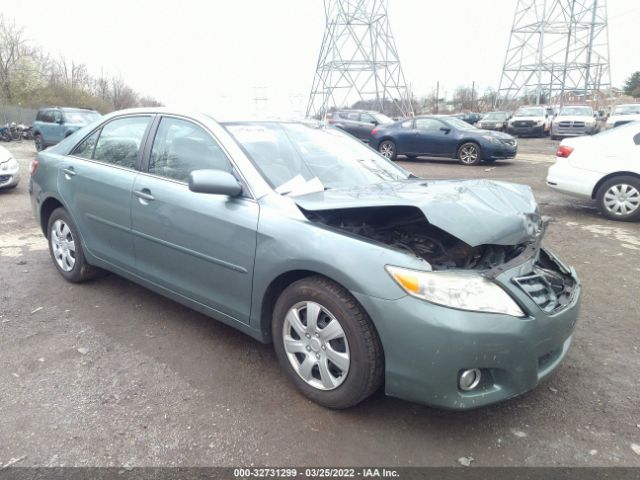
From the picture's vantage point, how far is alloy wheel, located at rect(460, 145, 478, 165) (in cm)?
1418

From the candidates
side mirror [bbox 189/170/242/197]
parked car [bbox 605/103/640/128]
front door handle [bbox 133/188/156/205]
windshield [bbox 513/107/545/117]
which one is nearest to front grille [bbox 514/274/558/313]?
side mirror [bbox 189/170/242/197]

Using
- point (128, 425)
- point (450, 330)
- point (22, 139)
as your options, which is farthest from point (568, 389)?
point (22, 139)

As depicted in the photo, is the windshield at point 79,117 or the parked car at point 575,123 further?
the parked car at point 575,123

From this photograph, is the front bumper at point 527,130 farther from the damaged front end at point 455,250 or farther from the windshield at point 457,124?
the damaged front end at point 455,250

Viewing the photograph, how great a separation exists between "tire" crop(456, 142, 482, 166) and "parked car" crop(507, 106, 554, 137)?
13.7 m

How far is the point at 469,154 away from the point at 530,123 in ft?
A: 45.6

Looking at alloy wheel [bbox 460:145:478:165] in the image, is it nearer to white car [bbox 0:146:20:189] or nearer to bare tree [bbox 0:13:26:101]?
white car [bbox 0:146:20:189]

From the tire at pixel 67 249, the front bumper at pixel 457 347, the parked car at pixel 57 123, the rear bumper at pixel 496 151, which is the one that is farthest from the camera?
the parked car at pixel 57 123

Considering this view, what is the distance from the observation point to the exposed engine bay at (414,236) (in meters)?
2.69

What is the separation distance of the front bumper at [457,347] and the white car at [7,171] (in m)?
8.93

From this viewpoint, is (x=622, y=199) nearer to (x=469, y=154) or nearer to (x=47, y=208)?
(x=47, y=208)

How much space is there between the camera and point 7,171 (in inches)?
352

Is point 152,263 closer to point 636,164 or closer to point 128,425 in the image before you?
point 128,425

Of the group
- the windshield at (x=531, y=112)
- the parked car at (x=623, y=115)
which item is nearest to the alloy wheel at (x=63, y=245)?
the parked car at (x=623, y=115)
